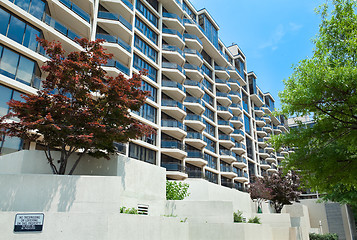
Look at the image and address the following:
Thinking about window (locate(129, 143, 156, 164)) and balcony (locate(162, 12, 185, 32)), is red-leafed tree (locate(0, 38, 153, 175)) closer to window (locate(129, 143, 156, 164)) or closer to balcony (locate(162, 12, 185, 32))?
window (locate(129, 143, 156, 164))

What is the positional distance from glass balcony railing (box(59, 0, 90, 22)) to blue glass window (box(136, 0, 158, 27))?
9758mm

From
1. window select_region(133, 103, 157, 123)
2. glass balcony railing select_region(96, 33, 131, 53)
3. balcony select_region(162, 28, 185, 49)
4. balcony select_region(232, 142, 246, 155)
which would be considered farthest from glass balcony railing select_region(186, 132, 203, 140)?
glass balcony railing select_region(96, 33, 131, 53)

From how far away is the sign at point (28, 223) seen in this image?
1070 cm

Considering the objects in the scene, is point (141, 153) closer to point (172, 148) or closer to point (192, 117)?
point (172, 148)

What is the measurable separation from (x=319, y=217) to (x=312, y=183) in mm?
46022

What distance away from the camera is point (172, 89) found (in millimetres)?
35781

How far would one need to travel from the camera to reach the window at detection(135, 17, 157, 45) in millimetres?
34062

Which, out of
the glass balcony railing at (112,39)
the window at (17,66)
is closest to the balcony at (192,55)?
the glass balcony railing at (112,39)

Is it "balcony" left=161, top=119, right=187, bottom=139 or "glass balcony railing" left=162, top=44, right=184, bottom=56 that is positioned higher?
"glass balcony railing" left=162, top=44, right=184, bottom=56

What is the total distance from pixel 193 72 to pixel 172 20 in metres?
7.92

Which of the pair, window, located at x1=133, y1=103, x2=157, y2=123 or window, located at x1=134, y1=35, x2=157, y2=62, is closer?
window, located at x1=133, y1=103, x2=157, y2=123

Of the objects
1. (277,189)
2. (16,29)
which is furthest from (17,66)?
(277,189)

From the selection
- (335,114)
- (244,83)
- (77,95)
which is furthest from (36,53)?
(244,83)

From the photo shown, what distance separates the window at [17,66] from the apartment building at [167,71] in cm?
7
